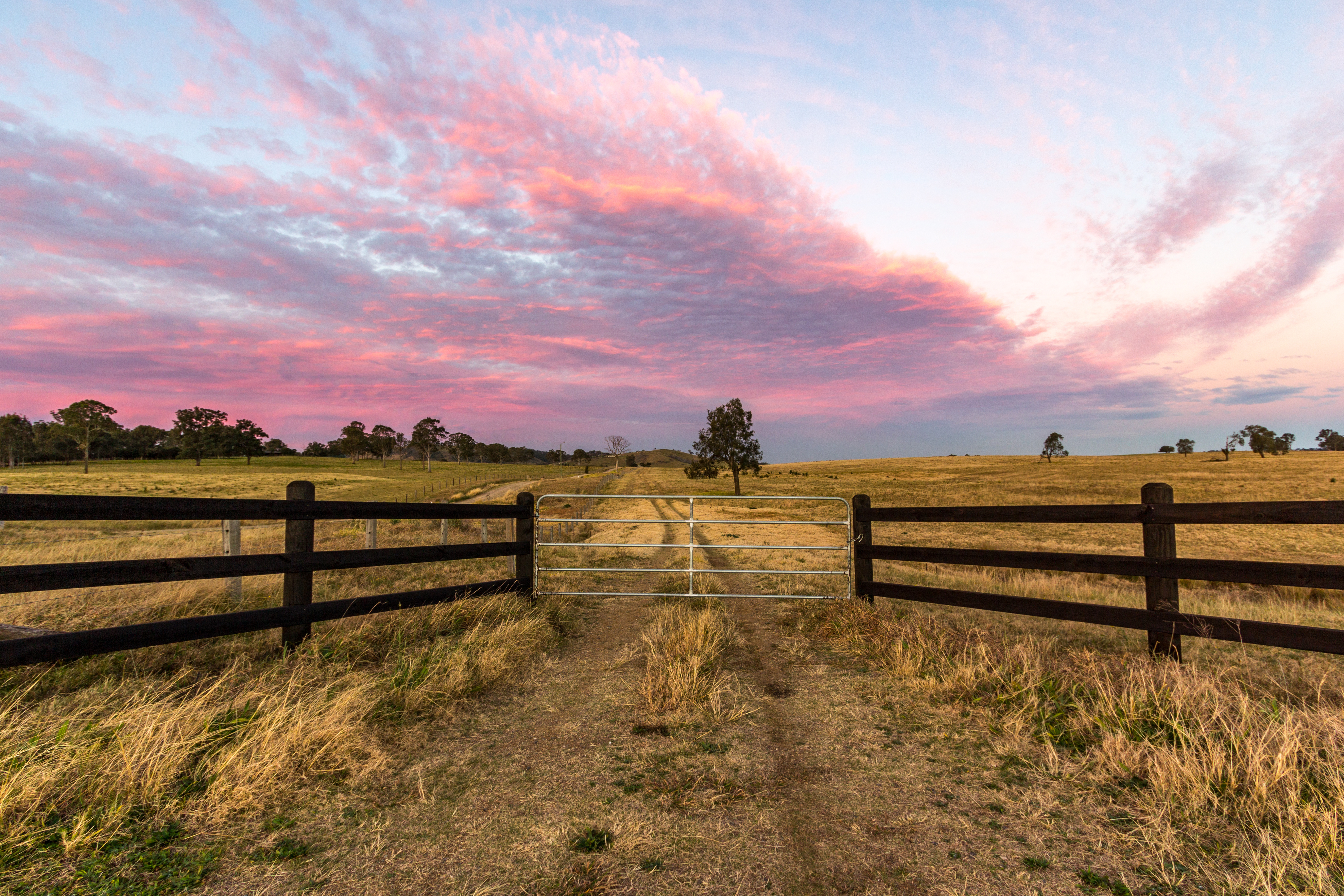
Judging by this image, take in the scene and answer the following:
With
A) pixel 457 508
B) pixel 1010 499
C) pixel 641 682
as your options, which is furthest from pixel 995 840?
pixel 1010 499

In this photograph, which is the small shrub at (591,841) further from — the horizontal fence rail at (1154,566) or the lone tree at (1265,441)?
the lone tree at (1265,441)

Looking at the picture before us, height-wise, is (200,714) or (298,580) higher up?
(298,580)

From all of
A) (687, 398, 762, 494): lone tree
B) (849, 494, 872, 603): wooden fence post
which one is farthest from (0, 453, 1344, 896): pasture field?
(687, 398, 762, 494): lone tree

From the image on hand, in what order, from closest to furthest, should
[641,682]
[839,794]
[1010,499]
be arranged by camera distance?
1. [839,794]
2. [641,682]
3. [1010,499]

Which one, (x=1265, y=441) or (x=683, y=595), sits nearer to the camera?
A: (x=683, y=595)

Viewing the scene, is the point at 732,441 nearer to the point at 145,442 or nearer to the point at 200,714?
the point at 200,714

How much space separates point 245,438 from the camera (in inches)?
5226

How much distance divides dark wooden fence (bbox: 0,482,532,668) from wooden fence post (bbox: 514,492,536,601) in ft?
2.23

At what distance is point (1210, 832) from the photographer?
3.04 metres

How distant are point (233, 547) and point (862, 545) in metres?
8.74

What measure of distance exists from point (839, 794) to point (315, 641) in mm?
4983

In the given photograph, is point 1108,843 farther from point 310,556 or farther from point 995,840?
point 310,556

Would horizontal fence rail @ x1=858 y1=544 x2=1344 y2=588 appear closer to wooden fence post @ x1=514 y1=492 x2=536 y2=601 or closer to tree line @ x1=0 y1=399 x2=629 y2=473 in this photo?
wooden fence post @ x1=514 y1=492 x2=536 y2=601

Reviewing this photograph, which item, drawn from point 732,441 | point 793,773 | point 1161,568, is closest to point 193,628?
point 793,773
